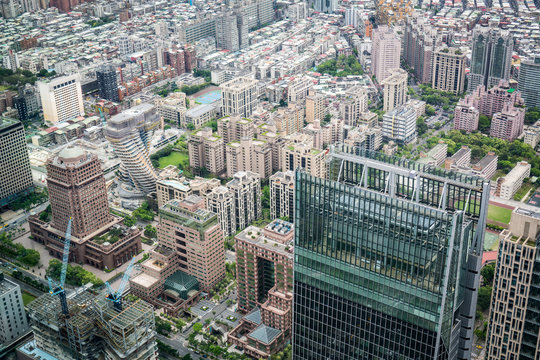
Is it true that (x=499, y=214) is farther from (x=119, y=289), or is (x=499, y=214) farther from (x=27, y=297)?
(x=27, y=297)

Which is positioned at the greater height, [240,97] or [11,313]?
[240,97]

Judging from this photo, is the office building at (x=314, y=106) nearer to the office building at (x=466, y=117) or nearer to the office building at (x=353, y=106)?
the office building at (x=353, y=106)

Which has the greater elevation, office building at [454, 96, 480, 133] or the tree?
office building at [454, 96, 480, 133]

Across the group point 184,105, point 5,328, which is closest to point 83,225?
point 5,328

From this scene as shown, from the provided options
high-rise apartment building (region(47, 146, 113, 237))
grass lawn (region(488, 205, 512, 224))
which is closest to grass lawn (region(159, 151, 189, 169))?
high-rise apartment building (region(47, 146, 113, 237))

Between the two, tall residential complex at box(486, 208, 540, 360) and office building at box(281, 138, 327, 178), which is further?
office building at box(281, 138, 327, 178)

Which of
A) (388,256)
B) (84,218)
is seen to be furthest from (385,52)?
(388,256)

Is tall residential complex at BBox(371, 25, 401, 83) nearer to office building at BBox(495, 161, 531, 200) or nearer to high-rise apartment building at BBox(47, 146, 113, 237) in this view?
office building at BBox(495, 161, 531, 200)
